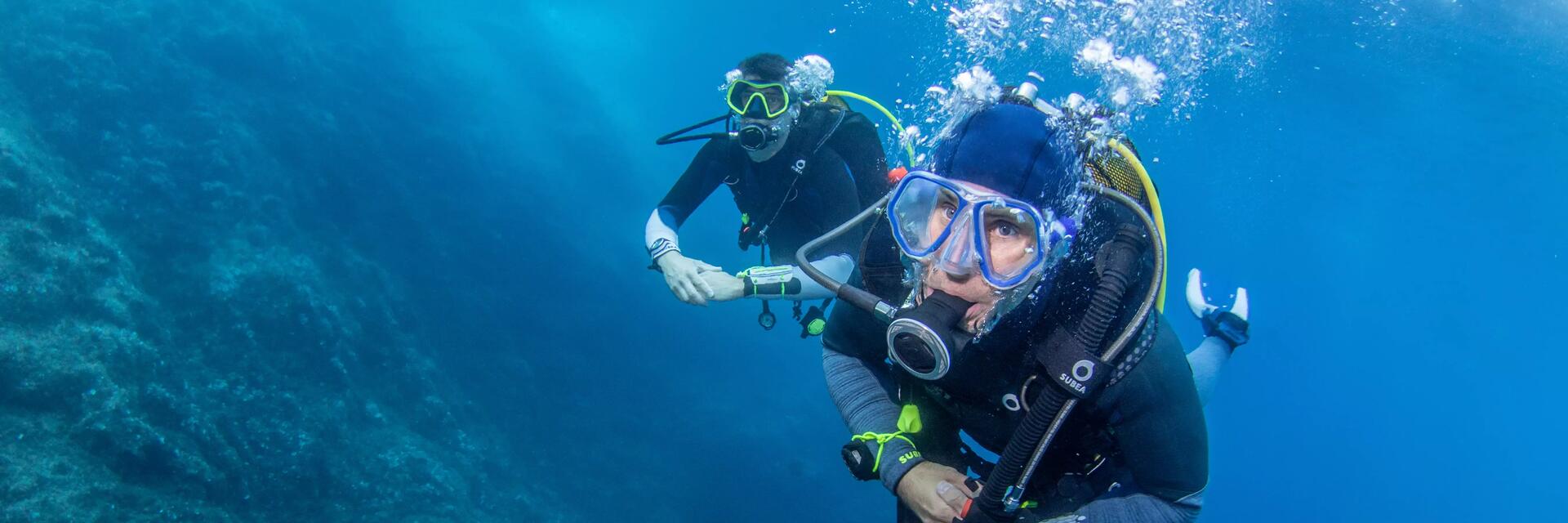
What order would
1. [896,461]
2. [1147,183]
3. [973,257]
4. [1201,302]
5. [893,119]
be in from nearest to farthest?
[973,257], [1147,183], [896,461], [1201,302], [893,119]

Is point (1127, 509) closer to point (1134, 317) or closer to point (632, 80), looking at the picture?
point (1134, 317)

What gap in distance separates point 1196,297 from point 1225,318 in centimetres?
38

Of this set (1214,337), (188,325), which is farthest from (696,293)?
(188,325)

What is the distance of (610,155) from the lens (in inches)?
1166

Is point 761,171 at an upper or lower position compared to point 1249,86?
lower

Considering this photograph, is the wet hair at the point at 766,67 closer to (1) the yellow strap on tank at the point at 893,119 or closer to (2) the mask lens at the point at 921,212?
(1) the yellow strap on tank at the point at 893,119

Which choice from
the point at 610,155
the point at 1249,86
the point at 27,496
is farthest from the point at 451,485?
the point at 1249,86

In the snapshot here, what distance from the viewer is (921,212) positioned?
245 cm

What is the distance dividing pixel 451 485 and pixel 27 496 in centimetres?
475

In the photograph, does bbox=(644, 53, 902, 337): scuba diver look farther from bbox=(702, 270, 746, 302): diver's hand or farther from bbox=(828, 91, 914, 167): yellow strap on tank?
bbox=(702, 270, 746, 302): diver's hand

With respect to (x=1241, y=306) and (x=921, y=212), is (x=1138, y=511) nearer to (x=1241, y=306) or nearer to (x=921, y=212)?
(x=921, y=212)

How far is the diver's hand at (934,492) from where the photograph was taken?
2.35 meters

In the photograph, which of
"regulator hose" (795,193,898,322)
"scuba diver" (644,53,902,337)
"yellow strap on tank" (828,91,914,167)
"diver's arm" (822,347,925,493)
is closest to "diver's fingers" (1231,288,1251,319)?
"yellow strap on tank" (828,91,914,167)

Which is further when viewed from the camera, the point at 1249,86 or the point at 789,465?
the point at 1249,86
